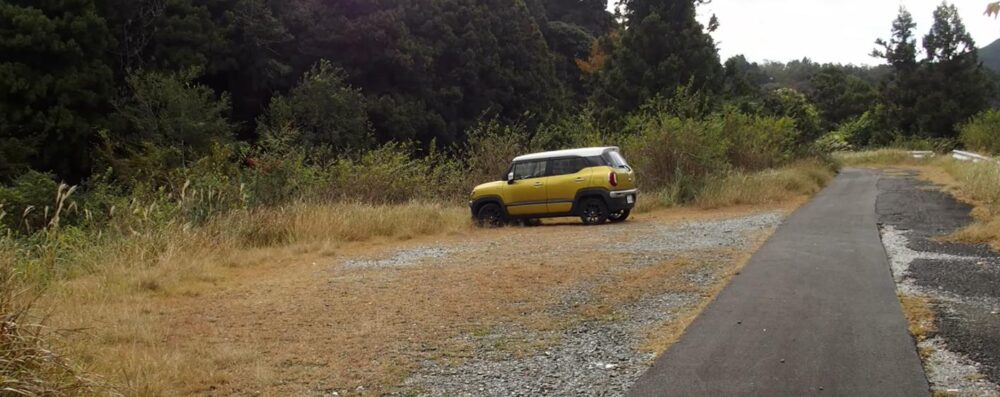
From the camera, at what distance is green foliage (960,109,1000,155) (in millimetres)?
32094

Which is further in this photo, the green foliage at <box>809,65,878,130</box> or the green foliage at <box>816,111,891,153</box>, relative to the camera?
the green foliage at <box>809,65,878,130</box>

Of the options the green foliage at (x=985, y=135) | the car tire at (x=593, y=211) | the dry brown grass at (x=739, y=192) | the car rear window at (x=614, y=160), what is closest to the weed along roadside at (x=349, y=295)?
the car tire at (x=593, y=211)

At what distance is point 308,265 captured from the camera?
11383 mm

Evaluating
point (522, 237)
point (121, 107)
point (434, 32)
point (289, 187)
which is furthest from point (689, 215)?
point (434, 32)

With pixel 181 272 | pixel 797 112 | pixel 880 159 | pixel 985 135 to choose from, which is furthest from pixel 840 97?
pixel 181 272

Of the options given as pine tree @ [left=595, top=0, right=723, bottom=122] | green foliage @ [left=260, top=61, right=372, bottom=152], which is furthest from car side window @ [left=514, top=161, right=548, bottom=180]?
pine tree @ [left=595, top=0, right=723, bottom=122]

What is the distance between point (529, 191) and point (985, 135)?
2618cm

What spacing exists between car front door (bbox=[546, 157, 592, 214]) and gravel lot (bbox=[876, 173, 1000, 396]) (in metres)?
5.90

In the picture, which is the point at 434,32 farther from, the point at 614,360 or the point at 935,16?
the point at 614,360

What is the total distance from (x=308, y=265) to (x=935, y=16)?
5320cm

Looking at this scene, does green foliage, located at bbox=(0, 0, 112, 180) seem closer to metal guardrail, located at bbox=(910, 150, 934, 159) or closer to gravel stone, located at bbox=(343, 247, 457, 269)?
gravel stone, located at bbox=(343, 247, 457, 269)

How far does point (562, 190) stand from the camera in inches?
670

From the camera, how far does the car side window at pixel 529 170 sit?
17.4 meters

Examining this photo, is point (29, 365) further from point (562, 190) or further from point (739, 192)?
→ point (739, 192)
